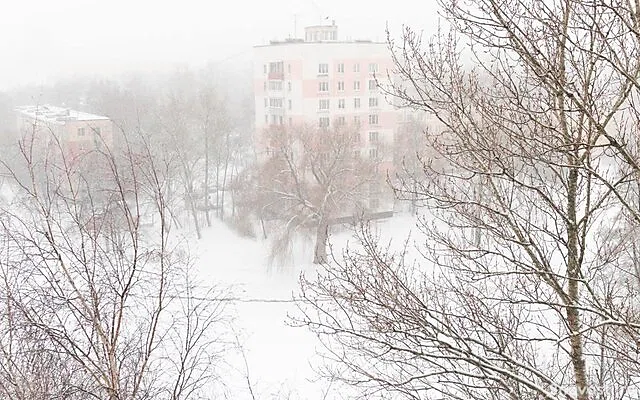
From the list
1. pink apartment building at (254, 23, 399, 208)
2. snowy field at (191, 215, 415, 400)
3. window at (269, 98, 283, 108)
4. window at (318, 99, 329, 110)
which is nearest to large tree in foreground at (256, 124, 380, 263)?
snowy field at (191, 215, 415, 400)

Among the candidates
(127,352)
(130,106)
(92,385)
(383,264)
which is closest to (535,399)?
(383,264)

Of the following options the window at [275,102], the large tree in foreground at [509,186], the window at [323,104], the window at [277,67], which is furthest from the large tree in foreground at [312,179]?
the large tree in foreground at [509,186]

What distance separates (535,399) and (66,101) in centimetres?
3167

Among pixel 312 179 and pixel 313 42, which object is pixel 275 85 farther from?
pixel 312 179

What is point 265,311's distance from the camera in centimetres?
1468

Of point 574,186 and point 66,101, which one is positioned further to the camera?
point 66,101

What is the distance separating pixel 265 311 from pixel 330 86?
30.9 feet

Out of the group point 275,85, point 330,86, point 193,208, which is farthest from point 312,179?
point 275,85

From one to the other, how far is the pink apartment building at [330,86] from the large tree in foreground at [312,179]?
2.34 meters

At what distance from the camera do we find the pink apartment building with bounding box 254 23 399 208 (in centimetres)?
2117

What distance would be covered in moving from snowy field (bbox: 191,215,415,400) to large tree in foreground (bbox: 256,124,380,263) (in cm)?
90

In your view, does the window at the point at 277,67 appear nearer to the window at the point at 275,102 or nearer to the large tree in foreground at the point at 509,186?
the window at the point at 275,102

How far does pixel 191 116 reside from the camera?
2455cm

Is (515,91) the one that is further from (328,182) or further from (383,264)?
(328,182)
